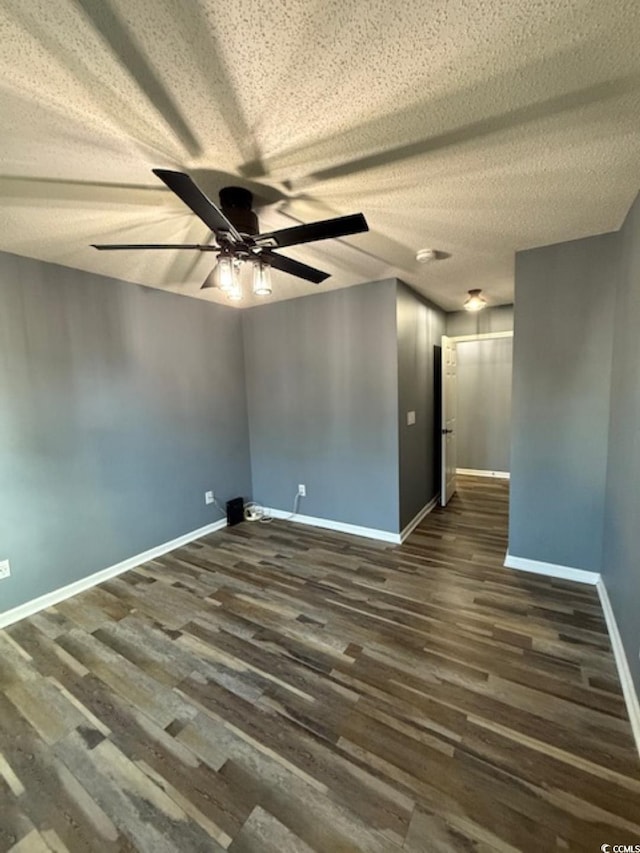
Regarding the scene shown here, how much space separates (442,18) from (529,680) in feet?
8.66

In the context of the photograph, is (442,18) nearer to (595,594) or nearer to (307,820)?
(307,820)

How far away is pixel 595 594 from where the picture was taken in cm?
252

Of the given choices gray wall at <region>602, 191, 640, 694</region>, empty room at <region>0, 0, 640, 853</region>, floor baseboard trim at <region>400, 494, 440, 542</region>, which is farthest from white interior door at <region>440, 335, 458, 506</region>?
gray wall at <region>602, 191, 640, 694</region>

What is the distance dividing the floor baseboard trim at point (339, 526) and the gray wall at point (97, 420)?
79 centimetres

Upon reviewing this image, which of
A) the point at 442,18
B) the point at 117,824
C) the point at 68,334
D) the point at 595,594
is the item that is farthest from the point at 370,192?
the point at 595,594

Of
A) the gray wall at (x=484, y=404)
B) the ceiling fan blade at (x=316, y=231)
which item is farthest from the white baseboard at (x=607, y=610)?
the gray wall at (x=484, y=404)

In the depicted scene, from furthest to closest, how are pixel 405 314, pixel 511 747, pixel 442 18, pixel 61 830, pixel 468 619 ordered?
pixel 405 314 < pixel 468 619 < pixel 511 747 < pixel 61 830 < pixel 442 18

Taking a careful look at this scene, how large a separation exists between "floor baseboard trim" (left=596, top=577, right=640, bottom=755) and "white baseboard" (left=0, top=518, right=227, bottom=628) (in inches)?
132

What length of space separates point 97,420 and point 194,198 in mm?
2277

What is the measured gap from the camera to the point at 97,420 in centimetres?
292

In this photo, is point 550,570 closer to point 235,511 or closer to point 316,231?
point 316,231

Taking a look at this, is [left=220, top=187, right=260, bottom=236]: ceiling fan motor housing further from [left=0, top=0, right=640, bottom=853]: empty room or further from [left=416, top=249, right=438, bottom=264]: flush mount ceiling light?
[left=416, top=249, right=438, bottom=264]: flush mount ceiling light

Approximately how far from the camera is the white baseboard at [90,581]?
2.47 metres

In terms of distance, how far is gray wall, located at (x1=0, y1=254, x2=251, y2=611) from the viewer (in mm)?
2498
